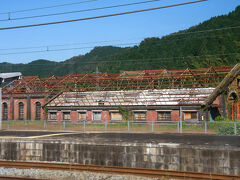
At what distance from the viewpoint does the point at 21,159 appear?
17.7 meters

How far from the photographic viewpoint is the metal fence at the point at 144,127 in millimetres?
23114

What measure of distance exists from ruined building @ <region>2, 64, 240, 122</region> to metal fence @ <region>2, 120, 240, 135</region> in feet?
15.8

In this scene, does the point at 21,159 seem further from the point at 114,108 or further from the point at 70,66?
the point at 70,66

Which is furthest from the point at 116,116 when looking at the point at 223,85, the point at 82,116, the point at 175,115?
the point at 223,85

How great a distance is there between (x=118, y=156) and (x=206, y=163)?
457cm

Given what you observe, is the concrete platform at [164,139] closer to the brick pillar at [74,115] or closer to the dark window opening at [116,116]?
the dark window opening at [116,116]

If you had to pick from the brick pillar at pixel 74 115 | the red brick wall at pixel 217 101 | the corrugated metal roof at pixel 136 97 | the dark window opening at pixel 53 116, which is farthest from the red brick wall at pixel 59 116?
the red brick wall at pixel 217 101

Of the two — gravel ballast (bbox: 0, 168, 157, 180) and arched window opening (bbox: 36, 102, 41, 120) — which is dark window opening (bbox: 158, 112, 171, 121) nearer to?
arched window opening (bbox: 36, 102, 41, 120)

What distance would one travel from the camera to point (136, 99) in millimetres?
38938

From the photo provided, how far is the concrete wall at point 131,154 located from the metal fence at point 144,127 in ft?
29.0

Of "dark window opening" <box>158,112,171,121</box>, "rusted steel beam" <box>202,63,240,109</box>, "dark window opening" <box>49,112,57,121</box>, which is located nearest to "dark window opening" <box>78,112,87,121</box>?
"dark window opening" <box>49,112,57,121</box>

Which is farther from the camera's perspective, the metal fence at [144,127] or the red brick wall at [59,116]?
the red brick wall at [59,116]

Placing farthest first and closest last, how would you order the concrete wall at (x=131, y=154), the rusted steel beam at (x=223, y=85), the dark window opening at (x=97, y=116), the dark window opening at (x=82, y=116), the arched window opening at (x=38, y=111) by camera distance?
the arched window opening at (x=38, y=111) < the dark window opening at (x=82, y=116) < the dark window opening at (x=97, y=116) < the rusted steel beam at (x=223, y=85) < the concrete wall at (x=131, y=154)

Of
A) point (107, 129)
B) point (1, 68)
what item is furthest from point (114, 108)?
point (1, 68)
